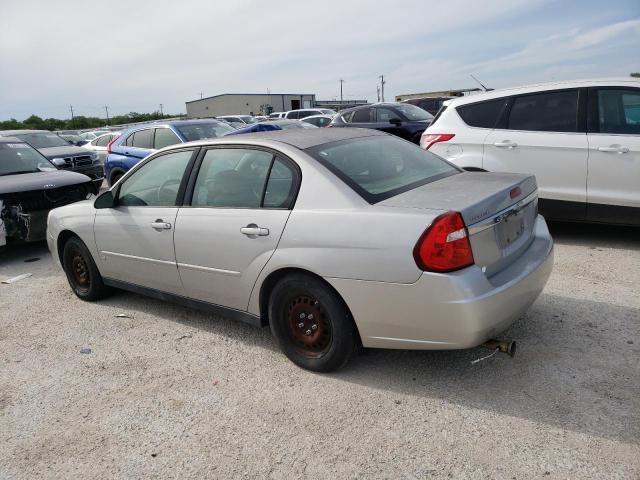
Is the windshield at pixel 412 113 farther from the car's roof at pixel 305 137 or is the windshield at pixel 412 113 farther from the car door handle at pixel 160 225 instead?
the car door handle at pixel 160 225

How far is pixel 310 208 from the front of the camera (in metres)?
3.34

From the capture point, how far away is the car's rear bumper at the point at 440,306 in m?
2.85

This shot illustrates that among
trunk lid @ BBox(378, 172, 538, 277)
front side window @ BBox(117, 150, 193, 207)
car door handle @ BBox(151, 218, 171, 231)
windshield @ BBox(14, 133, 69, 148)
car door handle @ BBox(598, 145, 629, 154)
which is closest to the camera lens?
trunk lid @ BBox(378, 172, 538, 277)

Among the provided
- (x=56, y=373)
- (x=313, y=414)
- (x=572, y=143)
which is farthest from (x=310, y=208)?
(x=572, y=143)

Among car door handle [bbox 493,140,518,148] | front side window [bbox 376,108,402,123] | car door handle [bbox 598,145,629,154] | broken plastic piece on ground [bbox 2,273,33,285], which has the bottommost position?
broken plastic piece on ground [bbox 2,273,33,285]

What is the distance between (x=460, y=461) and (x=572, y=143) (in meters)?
4.20

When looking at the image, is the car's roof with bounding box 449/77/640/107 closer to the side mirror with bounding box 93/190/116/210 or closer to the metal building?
the side mirror with bounding box 93/190/116/210

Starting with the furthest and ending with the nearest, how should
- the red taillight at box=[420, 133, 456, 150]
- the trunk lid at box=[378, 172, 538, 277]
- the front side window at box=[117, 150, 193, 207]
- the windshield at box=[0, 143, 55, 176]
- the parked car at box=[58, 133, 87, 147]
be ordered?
the parked car at box=[58, 133, 87, 147]
the windshield at box=[0, 143, 55, 176]
the red taillight at box=[420, 133, 456, 150]
the front side window at box=[117, 150, 193, 207]
the trunk lid at box=[378, 172, 538, 277]

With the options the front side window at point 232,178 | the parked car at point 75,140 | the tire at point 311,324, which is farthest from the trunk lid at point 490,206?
the parked car at point 75,140

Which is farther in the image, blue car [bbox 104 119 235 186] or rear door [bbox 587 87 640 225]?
blue car [bbox 104 119 235 186]

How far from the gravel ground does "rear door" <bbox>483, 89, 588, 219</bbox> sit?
1.46 meters

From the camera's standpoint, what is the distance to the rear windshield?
340cm

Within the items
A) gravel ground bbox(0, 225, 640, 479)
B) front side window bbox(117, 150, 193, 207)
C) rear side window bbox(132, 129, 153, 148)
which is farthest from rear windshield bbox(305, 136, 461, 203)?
rear side window bbox(132, 129, 153, 148)

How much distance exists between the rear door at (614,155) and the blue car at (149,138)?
263 inches
